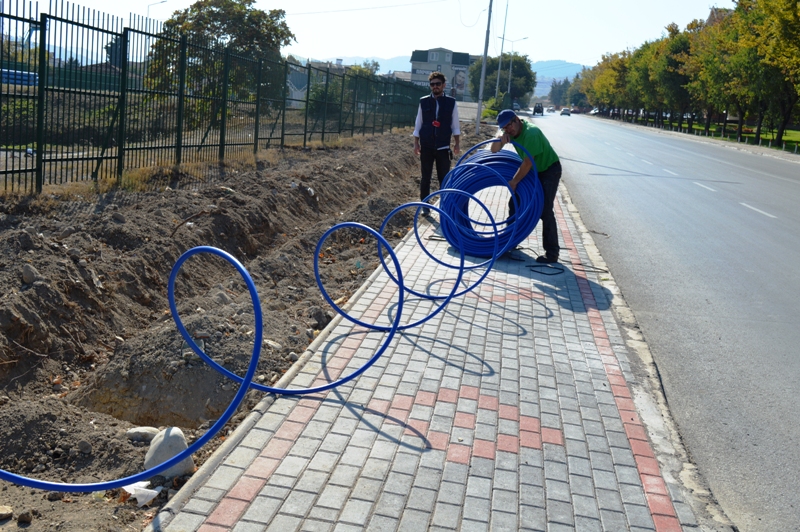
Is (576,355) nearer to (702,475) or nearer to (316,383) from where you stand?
(702,475)

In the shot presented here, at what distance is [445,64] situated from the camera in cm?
15862

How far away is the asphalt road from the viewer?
4.23m

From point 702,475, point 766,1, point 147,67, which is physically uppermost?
point 766,1

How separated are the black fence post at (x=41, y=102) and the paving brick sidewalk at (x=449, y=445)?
16.7 feet

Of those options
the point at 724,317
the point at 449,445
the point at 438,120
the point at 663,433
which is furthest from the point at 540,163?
the point at 449,445

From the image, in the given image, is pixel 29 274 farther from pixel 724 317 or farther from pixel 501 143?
pixel 724 317

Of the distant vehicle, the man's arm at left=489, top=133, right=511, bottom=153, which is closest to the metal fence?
the distant vehicle

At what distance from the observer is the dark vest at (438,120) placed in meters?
10.4

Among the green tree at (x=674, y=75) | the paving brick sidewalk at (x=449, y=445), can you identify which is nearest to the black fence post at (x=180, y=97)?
the paving brick sidewalk at (x=449, y=445)

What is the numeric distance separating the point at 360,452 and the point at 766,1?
40746mm

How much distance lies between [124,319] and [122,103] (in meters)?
5.65

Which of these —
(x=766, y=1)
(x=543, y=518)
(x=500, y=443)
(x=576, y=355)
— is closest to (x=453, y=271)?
(x=576, y=355)

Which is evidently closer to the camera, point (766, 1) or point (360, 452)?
point (360, 452)

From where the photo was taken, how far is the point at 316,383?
477cm
